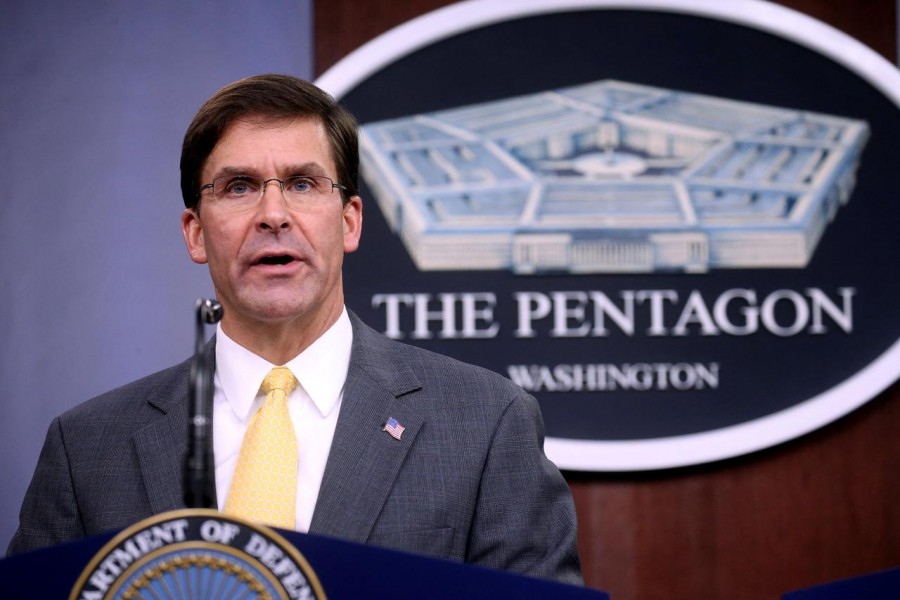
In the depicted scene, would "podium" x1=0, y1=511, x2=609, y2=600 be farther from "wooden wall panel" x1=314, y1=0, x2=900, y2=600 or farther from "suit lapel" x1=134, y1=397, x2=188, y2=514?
"wooden wall panel" x1=314, y1=0, x2=900, y2=600

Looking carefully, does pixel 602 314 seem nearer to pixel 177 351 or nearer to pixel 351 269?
pixel 351 269

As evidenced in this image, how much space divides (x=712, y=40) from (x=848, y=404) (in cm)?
85

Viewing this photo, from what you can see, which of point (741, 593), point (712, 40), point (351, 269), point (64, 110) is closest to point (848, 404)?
point (741, 593)

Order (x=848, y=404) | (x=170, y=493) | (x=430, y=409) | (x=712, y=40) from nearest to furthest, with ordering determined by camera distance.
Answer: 1. (x=170, y=493)
2. (x=430, y=409)
3. (x=848, y=404)
4. (x=712, y=40)

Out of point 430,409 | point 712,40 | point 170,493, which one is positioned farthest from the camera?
point 712,40

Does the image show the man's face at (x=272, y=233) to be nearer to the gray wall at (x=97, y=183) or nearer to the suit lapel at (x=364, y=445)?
the suit lapel at (x=364, y=445)

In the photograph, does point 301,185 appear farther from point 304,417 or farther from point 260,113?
point 304,417

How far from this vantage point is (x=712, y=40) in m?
2.51

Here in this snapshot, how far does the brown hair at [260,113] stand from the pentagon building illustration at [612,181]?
0.90m

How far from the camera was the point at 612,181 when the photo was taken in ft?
8.04

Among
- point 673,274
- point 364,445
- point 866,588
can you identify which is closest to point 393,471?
point 364,445

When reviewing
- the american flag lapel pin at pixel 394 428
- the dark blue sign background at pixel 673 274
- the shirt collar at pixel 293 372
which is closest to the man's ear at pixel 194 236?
the shirt collar at pixel 293 372

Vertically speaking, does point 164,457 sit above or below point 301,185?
below

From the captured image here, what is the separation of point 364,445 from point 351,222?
Answer: 1.21 ft
